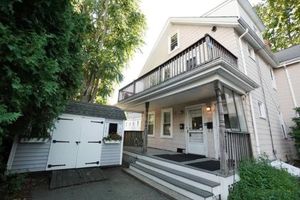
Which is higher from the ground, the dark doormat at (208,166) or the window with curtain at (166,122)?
the window with curtain at (166,122)

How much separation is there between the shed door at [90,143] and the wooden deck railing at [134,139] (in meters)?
3.03

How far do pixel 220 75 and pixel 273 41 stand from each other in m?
14.1

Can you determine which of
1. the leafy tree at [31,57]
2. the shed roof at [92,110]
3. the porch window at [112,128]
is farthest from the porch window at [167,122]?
the leafy tree at [31,57]

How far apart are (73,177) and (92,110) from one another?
2609 mm

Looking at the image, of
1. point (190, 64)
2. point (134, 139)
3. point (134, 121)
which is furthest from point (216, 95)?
point (134, 121)

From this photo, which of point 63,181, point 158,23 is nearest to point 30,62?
point 63,181

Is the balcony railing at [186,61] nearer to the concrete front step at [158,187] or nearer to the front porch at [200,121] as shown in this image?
the front porch at [200,121]

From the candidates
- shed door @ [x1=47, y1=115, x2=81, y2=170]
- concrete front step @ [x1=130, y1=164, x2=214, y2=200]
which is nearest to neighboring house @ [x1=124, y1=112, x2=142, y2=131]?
shed door @ [x1=47, y1=115, x2=81, y2=170]

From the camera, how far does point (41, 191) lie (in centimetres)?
402

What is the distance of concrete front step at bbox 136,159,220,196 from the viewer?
365 cm

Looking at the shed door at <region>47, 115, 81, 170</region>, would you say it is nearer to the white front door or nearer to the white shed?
the white shed

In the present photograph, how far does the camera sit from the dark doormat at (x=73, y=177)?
453 centimetres

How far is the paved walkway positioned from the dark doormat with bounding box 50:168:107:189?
191 mm

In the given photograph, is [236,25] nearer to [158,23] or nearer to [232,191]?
[232,191]
